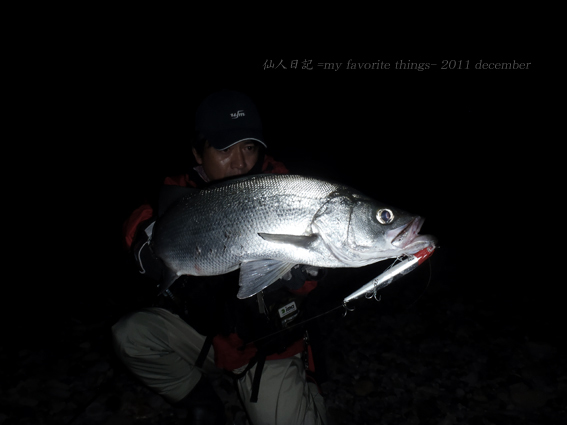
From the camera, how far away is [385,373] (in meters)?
3.31

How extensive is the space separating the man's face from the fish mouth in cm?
152

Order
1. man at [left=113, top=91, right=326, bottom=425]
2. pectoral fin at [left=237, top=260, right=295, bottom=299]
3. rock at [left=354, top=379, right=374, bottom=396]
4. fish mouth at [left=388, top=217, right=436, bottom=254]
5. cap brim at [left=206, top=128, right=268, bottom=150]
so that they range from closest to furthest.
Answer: fish mouth at [left=388, top=217, right=436, bottom=254], pectoral fin at [left=237, top=260, right=295, bottom=299], man at [left=113, top=91, right=326, bottom=425], cap brim at [left=206, top=128, right=268, bottom=150], rock at [left=354, top=379, right=374, bottom=396]

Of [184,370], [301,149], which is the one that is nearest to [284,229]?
→ [184,370]

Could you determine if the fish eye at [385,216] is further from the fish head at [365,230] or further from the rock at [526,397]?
the rock at [526,397]

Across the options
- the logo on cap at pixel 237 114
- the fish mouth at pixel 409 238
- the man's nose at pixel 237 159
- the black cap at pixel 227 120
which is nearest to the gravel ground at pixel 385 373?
the fish mouth at pixel 409 238

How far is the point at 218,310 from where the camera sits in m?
2.52

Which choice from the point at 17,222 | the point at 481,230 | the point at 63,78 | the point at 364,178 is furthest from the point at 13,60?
the point at 481,230

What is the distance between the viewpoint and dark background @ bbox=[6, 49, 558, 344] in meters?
5.80

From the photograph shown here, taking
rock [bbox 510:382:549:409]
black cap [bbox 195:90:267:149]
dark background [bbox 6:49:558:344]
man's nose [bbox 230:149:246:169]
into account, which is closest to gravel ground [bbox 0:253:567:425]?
rock [bbox 510:382:549:409]

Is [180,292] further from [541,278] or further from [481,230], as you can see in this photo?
[481,230]

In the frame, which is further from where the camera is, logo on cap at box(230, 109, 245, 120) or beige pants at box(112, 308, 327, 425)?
logo on cap at box(230, 109, 245, 120)

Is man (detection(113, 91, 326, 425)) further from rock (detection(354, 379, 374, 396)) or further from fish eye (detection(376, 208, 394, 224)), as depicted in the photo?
fish eye (detection(376, 208, 394, 224))

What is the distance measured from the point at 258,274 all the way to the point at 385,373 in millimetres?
2336

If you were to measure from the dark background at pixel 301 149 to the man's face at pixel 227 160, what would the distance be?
324cm
